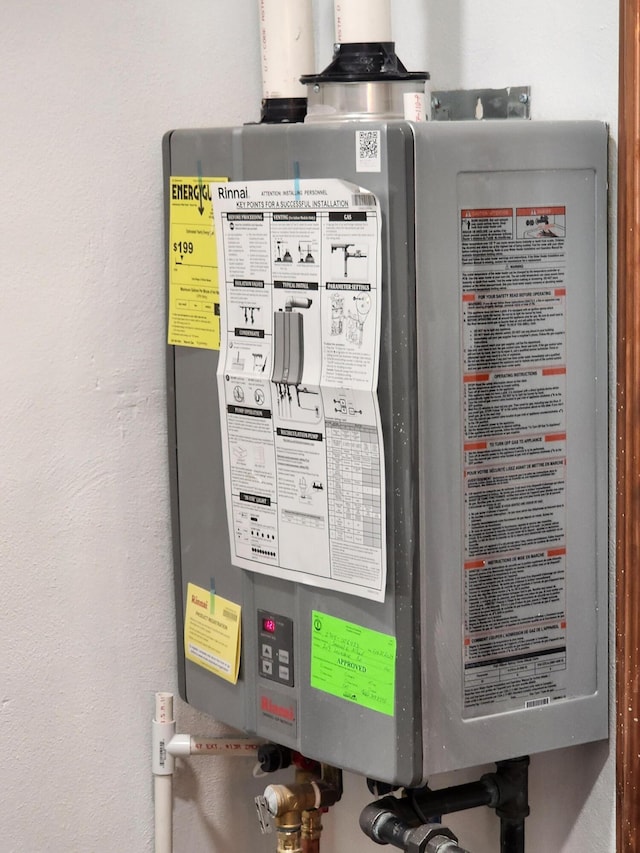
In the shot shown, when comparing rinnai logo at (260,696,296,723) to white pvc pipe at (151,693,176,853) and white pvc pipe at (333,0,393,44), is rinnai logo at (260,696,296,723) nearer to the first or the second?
white pvc pipe at (151,693,176,853)

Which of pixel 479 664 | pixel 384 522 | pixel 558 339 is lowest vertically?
pixel 479 664

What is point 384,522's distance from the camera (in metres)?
1.17

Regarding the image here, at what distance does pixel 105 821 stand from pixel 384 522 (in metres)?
0.68

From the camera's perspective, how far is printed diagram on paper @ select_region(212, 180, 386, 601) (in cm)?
116

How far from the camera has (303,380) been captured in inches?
48.3

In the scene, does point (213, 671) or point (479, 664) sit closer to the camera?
point (479, 664)

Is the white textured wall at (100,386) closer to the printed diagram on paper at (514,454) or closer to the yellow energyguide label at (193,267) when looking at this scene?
the yellow energyguide label at (193,267)

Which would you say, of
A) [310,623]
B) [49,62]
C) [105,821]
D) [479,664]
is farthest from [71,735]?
[49,62]

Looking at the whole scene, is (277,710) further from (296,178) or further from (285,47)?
(285,47)

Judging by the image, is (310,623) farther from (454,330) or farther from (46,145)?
(46,145)

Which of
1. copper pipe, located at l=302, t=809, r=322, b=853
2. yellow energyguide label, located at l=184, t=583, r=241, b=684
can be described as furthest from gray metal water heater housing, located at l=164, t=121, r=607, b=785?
copper pipe, located at l=302, t=809, r=322, b=853

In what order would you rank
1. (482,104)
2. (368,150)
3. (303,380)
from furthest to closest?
(482,104), (303,380), (368,150)

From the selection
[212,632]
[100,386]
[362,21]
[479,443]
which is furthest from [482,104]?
[212,632]

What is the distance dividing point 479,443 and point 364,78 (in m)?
0.41
